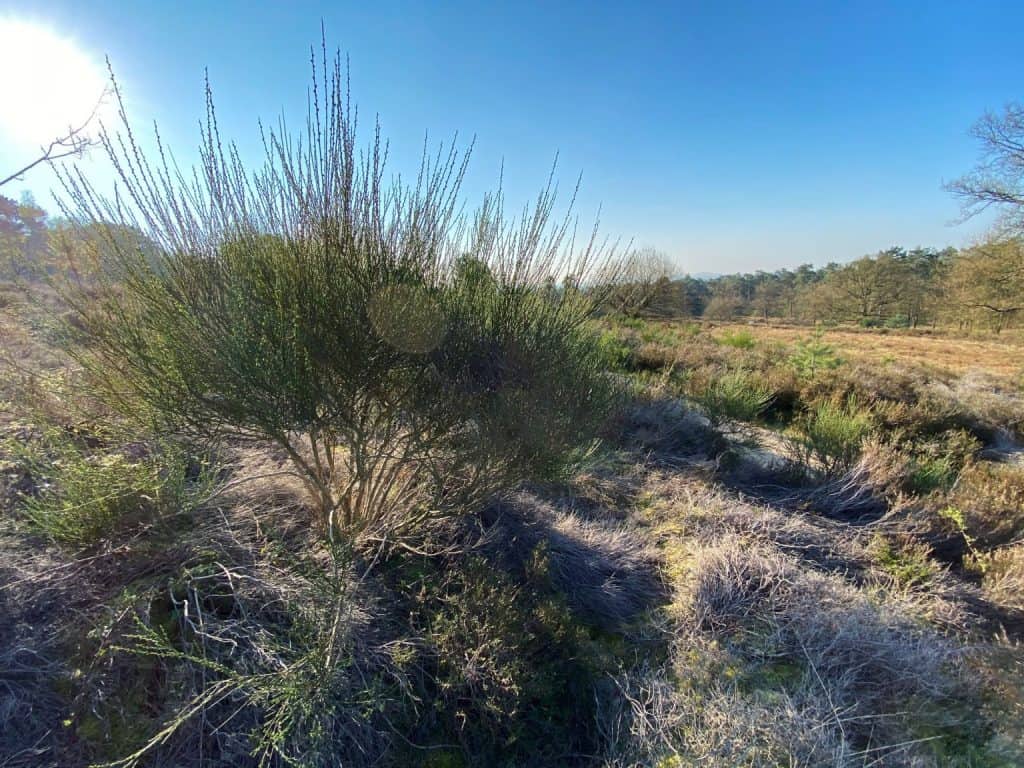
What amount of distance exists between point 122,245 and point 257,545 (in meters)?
1.71

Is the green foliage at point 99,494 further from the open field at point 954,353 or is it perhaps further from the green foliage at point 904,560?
the open field at point 954,353

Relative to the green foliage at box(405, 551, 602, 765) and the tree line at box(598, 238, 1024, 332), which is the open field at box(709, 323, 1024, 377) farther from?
the green foliage at box(405, 551, 602, 765)

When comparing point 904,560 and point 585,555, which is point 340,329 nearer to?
point 585,555

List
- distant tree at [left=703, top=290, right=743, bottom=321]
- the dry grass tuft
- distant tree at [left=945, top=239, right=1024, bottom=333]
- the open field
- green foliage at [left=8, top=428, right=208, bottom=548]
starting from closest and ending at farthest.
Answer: green foliage at [left=8, top=428, right=208, bottom=548] → the dry grass tuft → the open field → distant tree at [left=945, top=239, right=1024, bottom=333] → distant tree at [left=703, top=290, right=743, bottom=321]

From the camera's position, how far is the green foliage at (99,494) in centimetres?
218

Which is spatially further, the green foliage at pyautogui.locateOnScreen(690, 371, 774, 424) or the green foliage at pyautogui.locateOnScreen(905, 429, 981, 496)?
the green foliage at pyautogui.locateOnScreen(690, 371, 774, 424)

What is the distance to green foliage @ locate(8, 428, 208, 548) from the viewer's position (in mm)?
2178

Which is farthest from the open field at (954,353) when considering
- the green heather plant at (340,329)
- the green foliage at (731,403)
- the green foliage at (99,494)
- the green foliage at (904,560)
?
the green foliage at (99,494)

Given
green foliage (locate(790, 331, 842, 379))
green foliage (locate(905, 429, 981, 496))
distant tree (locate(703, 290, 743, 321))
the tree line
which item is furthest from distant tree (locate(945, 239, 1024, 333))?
distant tree (locate(703, 290, 743, 321))

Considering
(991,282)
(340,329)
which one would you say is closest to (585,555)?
(340,329)

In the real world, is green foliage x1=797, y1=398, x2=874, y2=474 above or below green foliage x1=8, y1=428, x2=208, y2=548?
below

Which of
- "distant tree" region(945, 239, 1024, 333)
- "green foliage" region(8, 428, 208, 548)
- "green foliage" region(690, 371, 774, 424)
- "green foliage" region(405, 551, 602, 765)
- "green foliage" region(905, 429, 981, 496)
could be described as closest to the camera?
"green foliage" region(405, 551, 602, 765)

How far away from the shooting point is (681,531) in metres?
3.47

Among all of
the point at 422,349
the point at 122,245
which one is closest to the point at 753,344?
the point at 422,349
